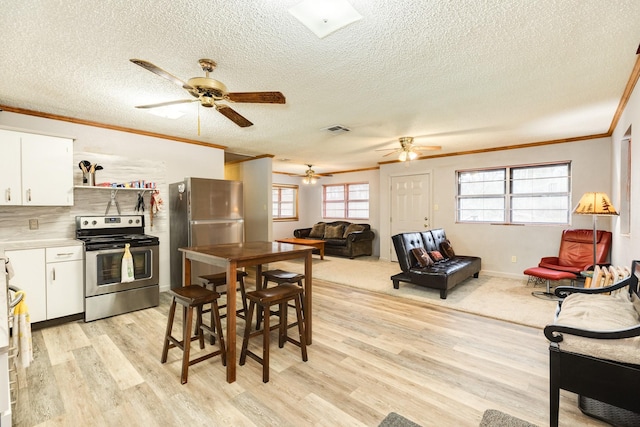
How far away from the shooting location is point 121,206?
4.04 meters

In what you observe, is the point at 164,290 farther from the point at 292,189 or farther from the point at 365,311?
the point at 292,189

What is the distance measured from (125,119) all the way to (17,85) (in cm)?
106

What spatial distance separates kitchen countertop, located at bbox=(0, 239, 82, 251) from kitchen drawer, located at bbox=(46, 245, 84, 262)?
0.04m

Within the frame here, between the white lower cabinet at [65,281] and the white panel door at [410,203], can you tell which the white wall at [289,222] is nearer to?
the white panel door at [410,203]

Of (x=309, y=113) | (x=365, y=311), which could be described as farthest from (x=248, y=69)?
(x=365, y=311)

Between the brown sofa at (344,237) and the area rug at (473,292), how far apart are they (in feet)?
3.14

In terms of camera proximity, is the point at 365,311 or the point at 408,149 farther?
the point at 408,149

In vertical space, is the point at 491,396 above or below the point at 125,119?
below

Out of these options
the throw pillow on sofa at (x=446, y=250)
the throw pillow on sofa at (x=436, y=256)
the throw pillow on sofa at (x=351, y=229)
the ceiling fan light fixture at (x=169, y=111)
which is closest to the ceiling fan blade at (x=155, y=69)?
the ceiling fan light fixture at (x=169, y=111)

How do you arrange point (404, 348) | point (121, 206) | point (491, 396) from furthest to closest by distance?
point (121, 206) < point (404, 348) < point (491, 396)

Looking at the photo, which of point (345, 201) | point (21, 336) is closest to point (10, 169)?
point (21, 336)

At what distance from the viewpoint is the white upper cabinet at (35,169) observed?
3006mm

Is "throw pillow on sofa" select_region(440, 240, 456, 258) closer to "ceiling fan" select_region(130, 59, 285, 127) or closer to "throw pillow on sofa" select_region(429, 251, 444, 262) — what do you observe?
"throw pillow on sofa" select_region(429, 251, 444, 262)

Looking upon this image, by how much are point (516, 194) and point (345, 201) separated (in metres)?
4.39
